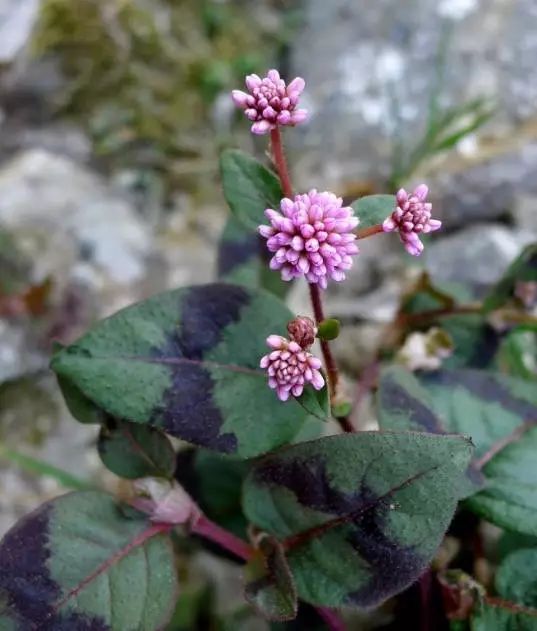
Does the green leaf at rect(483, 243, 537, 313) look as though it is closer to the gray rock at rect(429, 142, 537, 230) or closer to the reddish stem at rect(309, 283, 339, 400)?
the reddish stem at rect(309, 283, 339, 400)

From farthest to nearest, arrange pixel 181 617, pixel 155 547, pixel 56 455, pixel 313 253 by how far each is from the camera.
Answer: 1. pixel 56 455
2. pixel 181 617
3. pixel 155 547
4. pixel 313 253

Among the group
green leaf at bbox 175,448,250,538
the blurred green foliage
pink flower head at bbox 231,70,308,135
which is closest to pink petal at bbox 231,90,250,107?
pink flower head at bbox 231,70,308,135

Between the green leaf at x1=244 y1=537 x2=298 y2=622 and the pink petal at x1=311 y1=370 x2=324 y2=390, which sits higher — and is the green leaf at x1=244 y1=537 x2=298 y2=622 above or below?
below

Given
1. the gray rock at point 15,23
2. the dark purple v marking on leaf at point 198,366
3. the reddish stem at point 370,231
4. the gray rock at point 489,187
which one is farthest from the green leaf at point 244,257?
the gray rock at point 15,23

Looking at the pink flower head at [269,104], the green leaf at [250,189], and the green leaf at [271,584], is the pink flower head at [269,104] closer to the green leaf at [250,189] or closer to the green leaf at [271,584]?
the green leaf at [250,189]

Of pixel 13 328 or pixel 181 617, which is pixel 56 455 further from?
pixel 181 617

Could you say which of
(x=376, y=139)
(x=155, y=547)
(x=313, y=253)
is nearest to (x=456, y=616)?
(x=155, y=547)
